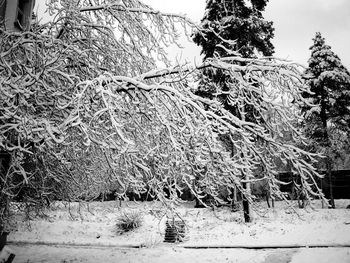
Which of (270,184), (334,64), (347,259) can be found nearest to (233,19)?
(334,64)

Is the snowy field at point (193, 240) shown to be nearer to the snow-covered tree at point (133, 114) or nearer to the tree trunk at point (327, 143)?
the tree trunk at point (327, 143)

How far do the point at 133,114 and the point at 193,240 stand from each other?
11396 millimetres

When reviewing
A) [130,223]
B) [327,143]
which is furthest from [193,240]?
[327,143]

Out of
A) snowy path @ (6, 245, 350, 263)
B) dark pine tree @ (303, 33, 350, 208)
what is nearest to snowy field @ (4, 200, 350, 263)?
snowy path @ (6, 245, 350, 263)

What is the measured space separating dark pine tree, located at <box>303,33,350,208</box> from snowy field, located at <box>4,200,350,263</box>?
544cm

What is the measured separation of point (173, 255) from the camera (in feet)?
40.7

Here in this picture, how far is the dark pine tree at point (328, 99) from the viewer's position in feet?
70.2

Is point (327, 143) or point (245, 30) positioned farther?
point (327, 143)

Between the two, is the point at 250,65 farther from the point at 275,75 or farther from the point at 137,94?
the point at 137,94

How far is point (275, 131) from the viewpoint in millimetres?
5062

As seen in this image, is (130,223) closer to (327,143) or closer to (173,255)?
(173,255)

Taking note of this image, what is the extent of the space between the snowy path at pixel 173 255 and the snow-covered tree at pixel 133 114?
20.2ft

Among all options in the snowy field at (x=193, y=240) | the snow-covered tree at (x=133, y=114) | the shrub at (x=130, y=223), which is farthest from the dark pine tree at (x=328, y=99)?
the snow-covered tree at (x=133, y=114)

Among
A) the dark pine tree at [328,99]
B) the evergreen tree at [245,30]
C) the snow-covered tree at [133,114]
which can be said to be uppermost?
the evergreen tree at [245,30]
